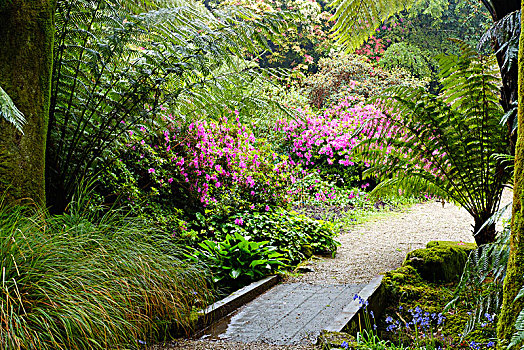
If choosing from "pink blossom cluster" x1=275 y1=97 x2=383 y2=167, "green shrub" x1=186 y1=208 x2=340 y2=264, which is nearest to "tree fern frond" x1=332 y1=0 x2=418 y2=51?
"green shrub" x1=186 y1=208 x2=340 y2=264

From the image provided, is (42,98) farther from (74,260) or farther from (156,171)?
(156,171)

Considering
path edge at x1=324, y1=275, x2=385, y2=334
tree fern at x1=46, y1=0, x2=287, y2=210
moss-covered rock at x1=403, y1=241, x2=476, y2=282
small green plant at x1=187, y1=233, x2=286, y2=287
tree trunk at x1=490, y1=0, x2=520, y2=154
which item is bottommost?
small green plant at x1=187, y1=233, x2=286, y2=287

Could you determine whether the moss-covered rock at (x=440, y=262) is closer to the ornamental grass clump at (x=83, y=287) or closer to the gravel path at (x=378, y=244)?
the gravel path at (x=378, y=244)

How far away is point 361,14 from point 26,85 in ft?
8.46

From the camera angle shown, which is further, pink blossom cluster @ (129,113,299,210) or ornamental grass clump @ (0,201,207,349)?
pink blossom cluster @ (129,113,299,210)

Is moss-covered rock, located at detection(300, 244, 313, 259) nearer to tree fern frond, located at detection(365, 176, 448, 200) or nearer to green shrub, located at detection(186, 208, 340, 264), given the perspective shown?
green shrub, located at detection(186, 208, 340, 264)

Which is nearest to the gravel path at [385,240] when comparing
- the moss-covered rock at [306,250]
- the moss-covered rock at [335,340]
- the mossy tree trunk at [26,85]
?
the moss-covered rock at [306,250]

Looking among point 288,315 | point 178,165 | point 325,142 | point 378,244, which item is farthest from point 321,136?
point 288,315

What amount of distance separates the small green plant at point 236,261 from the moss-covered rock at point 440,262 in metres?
1.37

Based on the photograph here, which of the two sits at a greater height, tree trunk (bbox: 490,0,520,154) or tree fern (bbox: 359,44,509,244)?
tree trunk (bbox: 490,0,520,154)

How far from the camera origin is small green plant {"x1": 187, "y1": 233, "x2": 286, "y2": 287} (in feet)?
13.7

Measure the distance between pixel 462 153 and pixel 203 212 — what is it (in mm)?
2983

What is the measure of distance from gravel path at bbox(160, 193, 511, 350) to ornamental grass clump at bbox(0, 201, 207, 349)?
12.9 inches

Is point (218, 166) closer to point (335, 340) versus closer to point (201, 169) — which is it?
point (201, 169)
